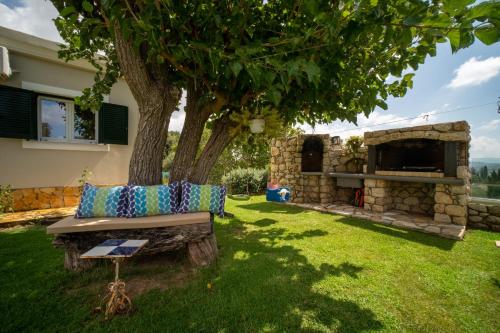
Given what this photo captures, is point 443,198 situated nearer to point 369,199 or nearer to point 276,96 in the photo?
point 369,199

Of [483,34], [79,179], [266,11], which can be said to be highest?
[266,11]

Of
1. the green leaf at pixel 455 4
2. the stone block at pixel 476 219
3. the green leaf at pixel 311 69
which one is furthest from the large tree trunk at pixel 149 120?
the stone block at pixel 476 219

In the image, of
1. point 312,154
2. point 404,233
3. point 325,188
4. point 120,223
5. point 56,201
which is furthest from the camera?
point 312,154

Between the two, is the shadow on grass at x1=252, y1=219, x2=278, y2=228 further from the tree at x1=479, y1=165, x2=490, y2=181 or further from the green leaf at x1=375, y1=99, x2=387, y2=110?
the tree at x1=479, y1=165, x2=490, y2=181

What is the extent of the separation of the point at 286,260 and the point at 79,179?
18.0 feet

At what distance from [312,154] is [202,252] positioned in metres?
5.68

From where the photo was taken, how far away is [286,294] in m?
2.18

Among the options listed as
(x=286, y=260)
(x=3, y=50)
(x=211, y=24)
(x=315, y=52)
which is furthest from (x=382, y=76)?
(x=3, y=50)

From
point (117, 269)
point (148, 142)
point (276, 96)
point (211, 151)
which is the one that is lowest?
point (117, 269)

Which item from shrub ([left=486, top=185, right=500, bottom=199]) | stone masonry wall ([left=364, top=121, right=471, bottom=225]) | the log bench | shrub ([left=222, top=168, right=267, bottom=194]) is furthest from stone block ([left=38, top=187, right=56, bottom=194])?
shrub ([left=486, top=185, right=500, bottom=199])

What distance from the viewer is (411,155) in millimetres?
5695

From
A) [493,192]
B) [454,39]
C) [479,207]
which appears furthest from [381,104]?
[493,192]

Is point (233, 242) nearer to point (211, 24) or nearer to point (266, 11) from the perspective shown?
point (211, 24)

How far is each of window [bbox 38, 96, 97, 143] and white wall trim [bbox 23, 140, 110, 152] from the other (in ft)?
0.57
